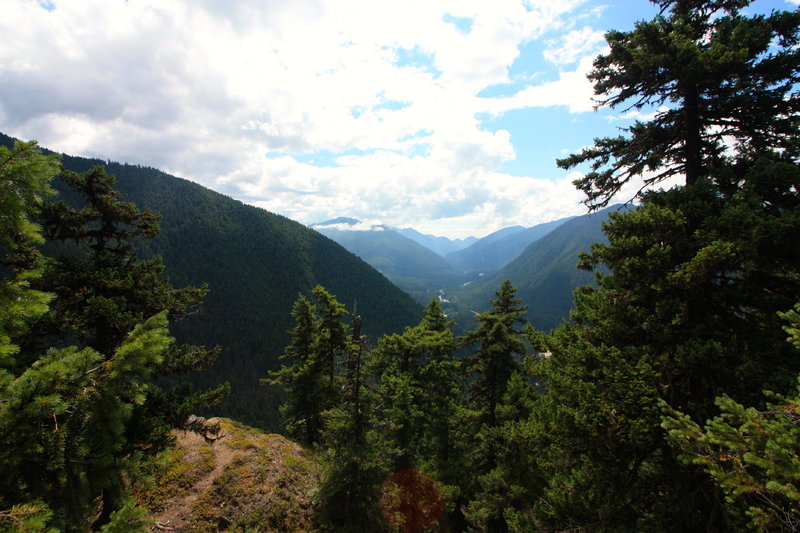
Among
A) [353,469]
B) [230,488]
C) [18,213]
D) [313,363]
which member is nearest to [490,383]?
[353,469]

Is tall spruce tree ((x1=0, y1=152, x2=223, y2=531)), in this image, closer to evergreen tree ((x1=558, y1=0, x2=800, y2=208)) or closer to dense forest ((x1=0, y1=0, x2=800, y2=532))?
dense forest ((x1=0, y1=0, x2=800, y2=532))

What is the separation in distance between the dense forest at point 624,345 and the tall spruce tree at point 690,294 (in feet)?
0.14

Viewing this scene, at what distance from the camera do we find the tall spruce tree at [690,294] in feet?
20.3

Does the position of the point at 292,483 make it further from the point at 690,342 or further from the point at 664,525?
the point at 690,342

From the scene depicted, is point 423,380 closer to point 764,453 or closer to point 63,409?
point 764,453

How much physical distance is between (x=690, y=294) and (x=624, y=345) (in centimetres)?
170

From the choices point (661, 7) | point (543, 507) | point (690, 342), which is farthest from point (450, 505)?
point (661, 7)

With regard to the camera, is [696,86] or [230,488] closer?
[696,86]

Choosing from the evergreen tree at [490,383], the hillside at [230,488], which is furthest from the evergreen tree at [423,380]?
the hillside at [230,488]

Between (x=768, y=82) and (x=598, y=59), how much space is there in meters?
4.04

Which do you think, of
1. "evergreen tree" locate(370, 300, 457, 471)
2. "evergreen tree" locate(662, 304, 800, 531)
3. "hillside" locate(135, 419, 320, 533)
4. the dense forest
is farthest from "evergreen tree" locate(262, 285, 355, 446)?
"evergreen tree" locate(662, 304, 800, 531)

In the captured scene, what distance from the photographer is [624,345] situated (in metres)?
7.70

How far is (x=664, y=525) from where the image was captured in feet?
21.0

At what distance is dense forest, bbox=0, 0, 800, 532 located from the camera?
3.93 metres
